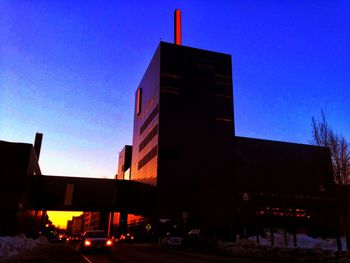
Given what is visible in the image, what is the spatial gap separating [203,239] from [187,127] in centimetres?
7109

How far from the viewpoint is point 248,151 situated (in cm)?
11444

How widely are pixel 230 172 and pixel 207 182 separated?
328 inches

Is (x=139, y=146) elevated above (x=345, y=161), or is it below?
above

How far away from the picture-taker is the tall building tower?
334ft

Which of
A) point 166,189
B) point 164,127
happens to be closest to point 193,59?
point 164,127

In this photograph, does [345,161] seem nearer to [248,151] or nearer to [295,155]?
[248,151]

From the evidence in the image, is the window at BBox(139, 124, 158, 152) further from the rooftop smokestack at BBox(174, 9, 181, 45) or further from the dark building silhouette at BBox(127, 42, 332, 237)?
the rooftop smokestack at BBox(174, 9, 181, 45)

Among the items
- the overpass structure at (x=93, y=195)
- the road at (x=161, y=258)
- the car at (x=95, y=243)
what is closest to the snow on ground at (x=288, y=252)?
the road at (x=161, y=258)

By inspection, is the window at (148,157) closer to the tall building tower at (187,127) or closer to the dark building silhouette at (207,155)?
the tall building tower at (187,127)

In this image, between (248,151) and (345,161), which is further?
(248,151)

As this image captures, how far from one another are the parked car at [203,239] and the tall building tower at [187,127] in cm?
5579

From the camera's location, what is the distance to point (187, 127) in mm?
108562

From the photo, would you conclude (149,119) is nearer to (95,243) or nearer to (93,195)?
(93,195)

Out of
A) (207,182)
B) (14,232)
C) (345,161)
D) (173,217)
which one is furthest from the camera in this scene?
(207,182)
